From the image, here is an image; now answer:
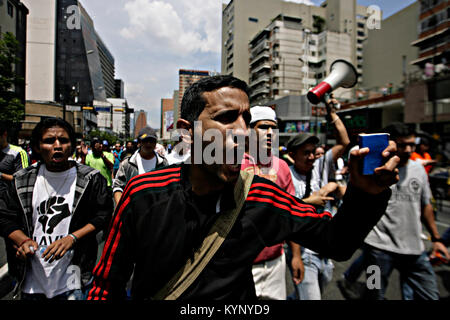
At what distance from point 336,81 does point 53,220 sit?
2536mm

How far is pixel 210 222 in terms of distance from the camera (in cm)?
132

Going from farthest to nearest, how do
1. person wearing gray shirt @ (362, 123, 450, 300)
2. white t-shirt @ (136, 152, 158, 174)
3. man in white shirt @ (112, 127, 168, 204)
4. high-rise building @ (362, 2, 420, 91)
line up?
high-rise building @ (362, 2, 420, 91)
white t-shirt @ (136, 152, 158, 174)
man in white shirt @ (112, 127, 168, 204)
person wearing gray shirt @ (362, 123, 450, 300)

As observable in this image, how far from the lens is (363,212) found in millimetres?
1163

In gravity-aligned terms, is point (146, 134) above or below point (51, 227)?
above

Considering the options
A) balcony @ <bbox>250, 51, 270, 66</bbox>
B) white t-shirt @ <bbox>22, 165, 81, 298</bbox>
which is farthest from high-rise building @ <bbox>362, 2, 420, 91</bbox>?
balcony @ <bbox>250, 51, 270, 66</bbox>

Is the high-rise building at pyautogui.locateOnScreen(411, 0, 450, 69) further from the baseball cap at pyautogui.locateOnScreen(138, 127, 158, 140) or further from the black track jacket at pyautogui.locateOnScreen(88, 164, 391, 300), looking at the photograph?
the black track jacket at pyautogui.locateOnScreen(88, 164, 391, 300)

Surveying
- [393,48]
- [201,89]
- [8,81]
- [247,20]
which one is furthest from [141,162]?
[247,20]

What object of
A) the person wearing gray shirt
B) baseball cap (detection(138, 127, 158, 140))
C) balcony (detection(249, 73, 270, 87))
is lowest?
the person wearing gray shirt

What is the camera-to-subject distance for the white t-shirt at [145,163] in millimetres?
4229

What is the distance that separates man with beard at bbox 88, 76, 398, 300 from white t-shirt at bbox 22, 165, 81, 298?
104cm

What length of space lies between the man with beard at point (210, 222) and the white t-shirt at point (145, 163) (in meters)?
2.87

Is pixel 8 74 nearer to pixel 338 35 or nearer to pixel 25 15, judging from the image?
pixel 25 15

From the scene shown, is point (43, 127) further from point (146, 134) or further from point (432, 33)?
point (432, 33)

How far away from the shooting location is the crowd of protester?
1265 millimetres
